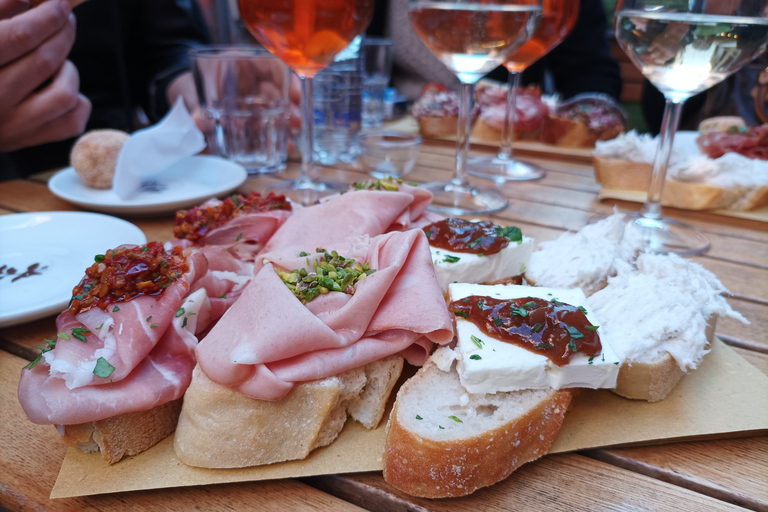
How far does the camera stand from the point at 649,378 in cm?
92

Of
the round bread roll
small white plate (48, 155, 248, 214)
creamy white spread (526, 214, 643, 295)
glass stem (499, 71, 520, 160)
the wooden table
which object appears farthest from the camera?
glass stem (499, 71, 520, 160)

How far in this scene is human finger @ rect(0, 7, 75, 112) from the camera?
182 centimetres

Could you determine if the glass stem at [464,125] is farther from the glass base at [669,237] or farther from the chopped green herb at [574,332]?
the chopped green herb at [574,332]

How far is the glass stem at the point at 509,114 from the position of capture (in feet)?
7.42

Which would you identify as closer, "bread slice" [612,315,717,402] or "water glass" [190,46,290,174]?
"bread slice" [612,315,717,402]

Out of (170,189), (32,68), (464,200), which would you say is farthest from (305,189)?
(32,68)

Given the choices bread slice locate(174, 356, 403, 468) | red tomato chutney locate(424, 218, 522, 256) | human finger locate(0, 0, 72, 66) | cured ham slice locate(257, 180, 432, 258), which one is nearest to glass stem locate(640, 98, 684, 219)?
red tomato chutney locate(424, 218, 522, 256)

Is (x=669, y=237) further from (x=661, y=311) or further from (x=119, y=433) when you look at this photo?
(x=119, y=433)

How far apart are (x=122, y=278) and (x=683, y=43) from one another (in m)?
1.56

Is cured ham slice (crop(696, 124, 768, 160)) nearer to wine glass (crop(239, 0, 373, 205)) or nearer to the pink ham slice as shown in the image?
wine glass (crop(239, 0, 373, 205))

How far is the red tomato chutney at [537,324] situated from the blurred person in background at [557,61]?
3799mm

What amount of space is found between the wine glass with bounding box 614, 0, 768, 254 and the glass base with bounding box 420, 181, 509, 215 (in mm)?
549

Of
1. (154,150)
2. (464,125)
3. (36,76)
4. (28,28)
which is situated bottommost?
(154,150)

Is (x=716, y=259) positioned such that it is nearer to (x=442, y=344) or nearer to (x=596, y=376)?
(x=596, y=376)
